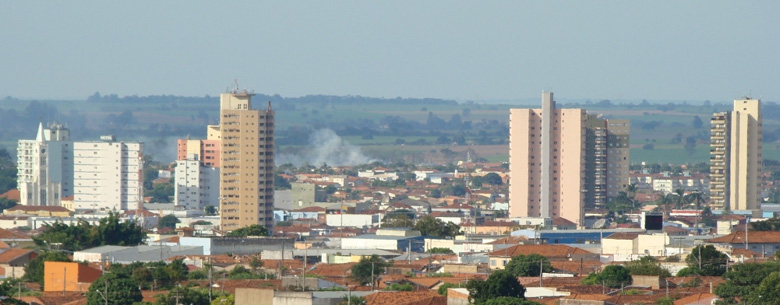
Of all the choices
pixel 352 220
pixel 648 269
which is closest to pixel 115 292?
pixel 648 269

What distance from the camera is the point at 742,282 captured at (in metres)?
37.1

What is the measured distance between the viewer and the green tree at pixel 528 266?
1881 inches

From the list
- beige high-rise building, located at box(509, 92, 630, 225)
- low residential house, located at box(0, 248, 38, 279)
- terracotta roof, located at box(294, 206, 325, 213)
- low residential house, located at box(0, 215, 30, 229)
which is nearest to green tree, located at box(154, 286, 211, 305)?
low residential house, located at box(0, 248, 38, 279)

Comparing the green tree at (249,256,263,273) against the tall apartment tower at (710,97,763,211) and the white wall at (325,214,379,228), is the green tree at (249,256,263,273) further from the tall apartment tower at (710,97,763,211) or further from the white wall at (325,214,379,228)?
the tall apartment tower at (710,97,763,211)

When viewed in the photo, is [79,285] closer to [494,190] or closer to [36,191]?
[36,191]

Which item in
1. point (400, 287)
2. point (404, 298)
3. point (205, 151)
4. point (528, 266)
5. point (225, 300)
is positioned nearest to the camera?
point (225, 300)

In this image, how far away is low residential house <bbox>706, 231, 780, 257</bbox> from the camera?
58125mm

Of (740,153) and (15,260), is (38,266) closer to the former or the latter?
(15,260)

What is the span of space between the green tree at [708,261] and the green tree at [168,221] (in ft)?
179

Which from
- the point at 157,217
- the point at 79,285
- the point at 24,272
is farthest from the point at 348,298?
the point at 157,217

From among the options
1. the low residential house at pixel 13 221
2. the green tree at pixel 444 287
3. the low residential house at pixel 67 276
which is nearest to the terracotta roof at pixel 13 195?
the low residential house at pixel 13 221

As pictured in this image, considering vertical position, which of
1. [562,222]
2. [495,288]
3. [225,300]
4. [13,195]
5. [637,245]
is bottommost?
[562,222]

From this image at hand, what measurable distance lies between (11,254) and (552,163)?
195 ft

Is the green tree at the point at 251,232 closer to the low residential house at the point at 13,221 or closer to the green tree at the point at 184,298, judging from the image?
the low residential house at the point at 13,221
